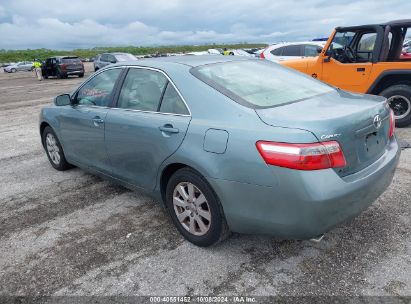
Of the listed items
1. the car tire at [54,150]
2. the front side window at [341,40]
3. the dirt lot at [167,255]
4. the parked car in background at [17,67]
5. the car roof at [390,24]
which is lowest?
the parked car in background at [17,67]

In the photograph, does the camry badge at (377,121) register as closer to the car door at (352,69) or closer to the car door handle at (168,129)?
the car door handle at (168,129)

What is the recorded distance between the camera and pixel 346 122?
8.47ft

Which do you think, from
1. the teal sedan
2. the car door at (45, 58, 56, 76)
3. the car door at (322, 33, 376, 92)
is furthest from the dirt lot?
the car door at (45, 58, 56, 76)

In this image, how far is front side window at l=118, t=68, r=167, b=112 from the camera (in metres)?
3.44

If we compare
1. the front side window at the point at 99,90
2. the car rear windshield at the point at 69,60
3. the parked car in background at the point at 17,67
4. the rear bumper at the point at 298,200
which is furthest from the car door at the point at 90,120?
the parked car in background at the point at 17,67

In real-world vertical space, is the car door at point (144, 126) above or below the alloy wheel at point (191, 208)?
above

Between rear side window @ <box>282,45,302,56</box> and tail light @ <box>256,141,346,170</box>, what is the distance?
11.3 meters

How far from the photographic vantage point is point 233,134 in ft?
8.73

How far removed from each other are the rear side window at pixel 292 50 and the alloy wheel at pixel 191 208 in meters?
11.0

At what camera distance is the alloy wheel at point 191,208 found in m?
3.03

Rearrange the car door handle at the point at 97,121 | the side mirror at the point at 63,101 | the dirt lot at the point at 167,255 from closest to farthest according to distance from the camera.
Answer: the dirt lot at the point at 167,255 → the car door handle at the point at 97,121 → the side mirror at the point at 63,101

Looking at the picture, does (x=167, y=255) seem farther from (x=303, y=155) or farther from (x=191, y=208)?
(x=303, y=155)

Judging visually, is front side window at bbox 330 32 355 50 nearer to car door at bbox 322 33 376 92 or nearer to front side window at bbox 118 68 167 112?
car door at bbox 322 33 376 92

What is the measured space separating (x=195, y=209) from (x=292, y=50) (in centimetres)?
1121
